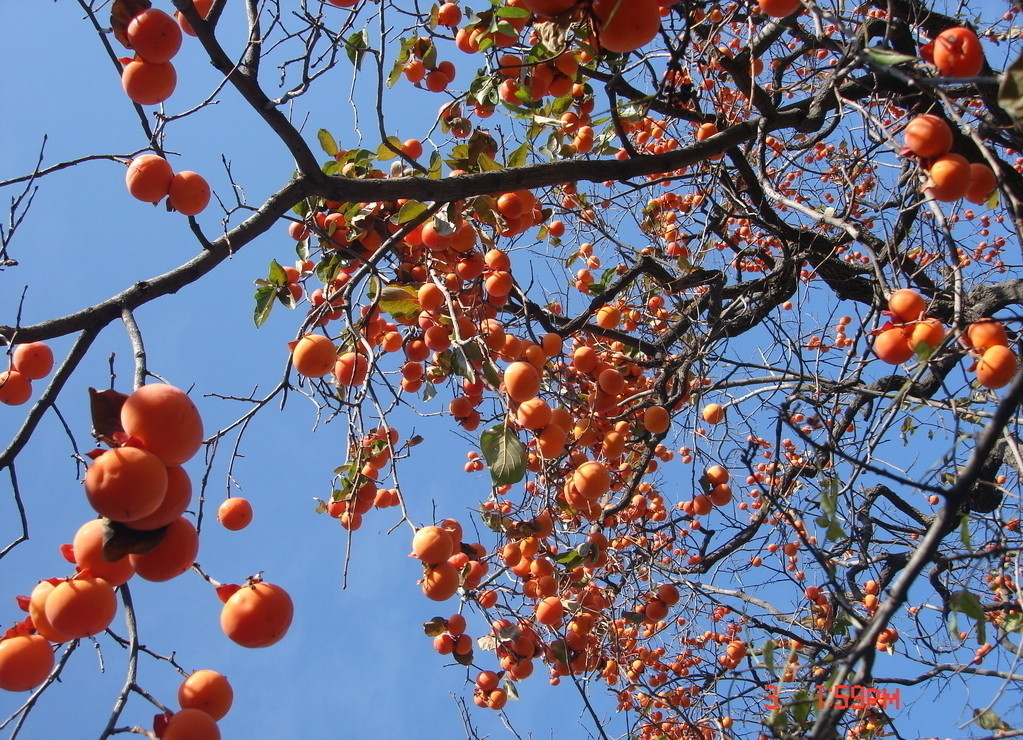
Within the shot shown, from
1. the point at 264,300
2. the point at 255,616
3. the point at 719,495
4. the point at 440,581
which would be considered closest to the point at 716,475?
the point at 719,495

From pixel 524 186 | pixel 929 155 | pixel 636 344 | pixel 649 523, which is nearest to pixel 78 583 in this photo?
pixel 524 186

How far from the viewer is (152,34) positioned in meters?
1.58

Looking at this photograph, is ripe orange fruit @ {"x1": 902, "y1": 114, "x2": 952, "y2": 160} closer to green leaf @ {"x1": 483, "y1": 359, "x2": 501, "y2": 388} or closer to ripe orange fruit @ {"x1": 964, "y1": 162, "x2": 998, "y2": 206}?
ripe orange fruit @ {"x1": 964, "y1": 162, "x2": 998, "y2": 206}

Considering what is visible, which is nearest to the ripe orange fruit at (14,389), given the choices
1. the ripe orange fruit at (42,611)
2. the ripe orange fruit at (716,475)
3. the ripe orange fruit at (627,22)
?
the ripe orange fruit at (42,611)

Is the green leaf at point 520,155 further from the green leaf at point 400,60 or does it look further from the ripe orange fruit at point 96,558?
the ripe orange fruit at point 96,558

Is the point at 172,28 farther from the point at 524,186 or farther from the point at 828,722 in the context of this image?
the point at 828,722

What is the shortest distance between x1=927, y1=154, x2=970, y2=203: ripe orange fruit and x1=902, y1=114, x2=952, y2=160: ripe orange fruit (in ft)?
0.10

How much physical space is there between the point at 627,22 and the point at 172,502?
133 centimetres

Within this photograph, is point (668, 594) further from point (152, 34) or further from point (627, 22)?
point (152, 34)

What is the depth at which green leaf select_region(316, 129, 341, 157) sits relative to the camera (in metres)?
2.83

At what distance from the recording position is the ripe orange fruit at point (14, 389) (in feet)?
5.83

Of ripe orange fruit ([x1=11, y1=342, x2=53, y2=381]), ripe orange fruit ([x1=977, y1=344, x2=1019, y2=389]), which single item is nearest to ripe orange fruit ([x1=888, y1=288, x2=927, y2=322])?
ripe orange fruit ([x1=977, y1=344, x2=1019, y2=389])

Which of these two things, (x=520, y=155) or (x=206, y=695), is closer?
(x=206, y=695)

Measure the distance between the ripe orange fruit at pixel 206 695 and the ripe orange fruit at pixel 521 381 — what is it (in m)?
1.03
